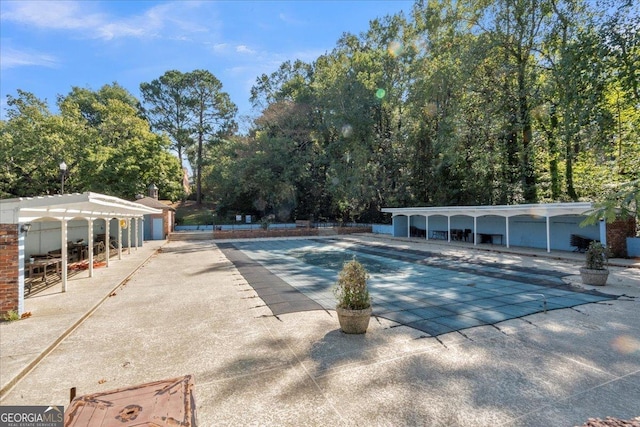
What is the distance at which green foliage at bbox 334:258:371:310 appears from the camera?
5.38 meters

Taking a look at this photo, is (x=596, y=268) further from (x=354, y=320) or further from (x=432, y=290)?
(x=354, y=320)

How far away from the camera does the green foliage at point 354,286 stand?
212 inches

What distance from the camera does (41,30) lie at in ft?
31.3

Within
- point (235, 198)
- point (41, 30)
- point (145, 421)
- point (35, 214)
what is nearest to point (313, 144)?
point (235, 198)

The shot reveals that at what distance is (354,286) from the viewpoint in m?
5.41

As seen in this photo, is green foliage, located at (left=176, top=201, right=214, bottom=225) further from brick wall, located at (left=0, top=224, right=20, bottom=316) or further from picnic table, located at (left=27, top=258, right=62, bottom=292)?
brick wall, located at (left=0, top=224, right=20, bottom=316)

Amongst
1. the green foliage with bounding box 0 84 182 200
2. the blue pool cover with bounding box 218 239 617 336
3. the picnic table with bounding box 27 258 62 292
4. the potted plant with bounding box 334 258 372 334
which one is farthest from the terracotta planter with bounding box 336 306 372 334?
the green foliage with bounding box 0 84 182 200

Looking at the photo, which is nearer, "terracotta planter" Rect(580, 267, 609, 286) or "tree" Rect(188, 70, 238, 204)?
"terracotta planter" Rect(580, 267, 609, 286)

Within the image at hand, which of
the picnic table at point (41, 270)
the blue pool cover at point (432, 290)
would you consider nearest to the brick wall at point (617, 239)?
the blue pool cover at point (432, 290)

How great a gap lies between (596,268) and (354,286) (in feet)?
25.0

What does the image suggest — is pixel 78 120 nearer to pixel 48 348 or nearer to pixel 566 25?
pixel 48 348

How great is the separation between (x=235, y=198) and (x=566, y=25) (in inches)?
1186

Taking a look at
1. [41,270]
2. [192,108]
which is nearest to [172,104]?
[192,108]

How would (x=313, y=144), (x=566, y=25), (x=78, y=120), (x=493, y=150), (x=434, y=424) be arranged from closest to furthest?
(x=434, y=424)
(x=566, y=25)
(x=493, y=150)
(x=78, y=120)
(x=313, y=144)
